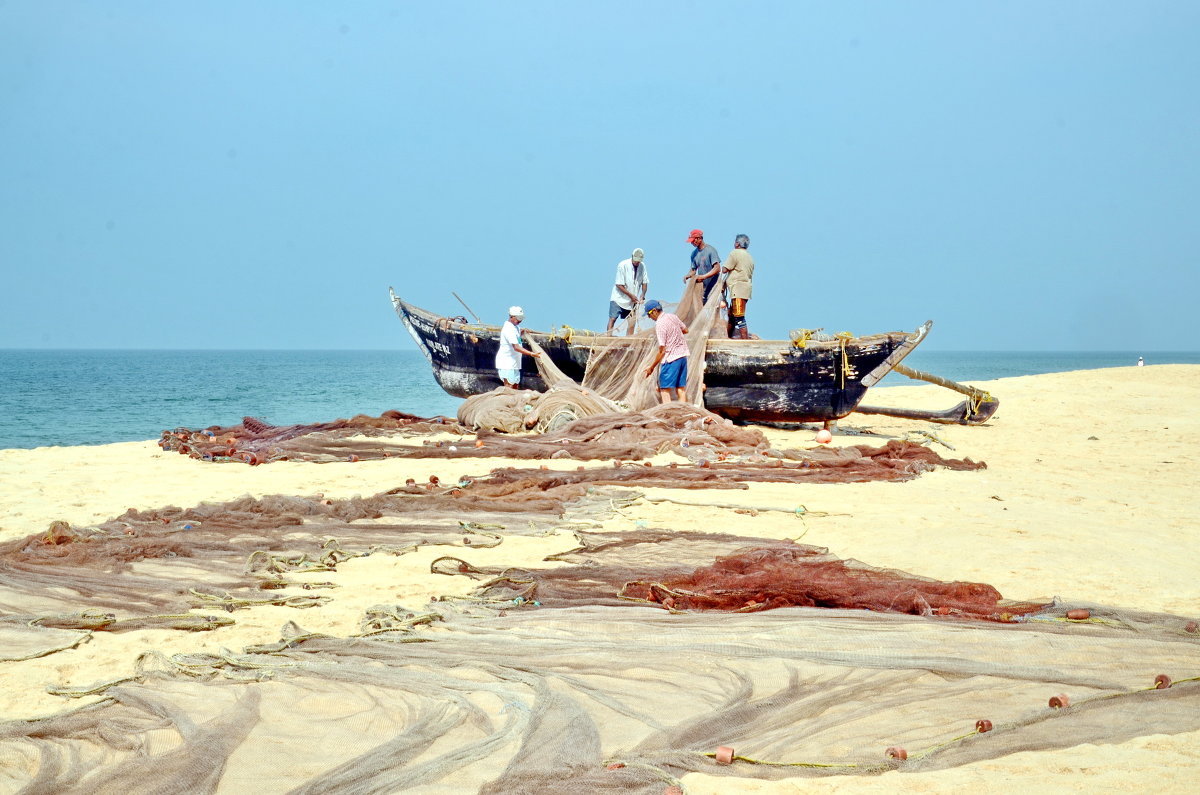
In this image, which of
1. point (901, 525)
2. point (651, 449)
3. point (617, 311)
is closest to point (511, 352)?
point (617, 311)

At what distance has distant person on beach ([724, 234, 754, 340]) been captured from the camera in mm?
12734

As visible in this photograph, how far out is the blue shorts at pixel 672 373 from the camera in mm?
11453

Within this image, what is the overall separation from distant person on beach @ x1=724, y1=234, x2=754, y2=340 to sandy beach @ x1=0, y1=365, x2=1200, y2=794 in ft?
6.29

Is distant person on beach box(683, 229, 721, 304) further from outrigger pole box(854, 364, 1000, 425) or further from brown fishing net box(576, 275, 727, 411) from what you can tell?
outrigger pole box(854, 364, 1000, 425)

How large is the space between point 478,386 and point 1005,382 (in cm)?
1438

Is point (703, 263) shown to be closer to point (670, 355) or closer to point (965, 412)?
point (670, 355)

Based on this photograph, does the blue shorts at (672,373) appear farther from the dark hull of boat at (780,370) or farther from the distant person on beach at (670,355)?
the dark hull of boat at (780,370)

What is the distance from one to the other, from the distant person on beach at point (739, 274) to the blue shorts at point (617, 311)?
1601 mm

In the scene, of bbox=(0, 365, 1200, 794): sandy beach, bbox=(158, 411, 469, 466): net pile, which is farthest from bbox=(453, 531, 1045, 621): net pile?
bbox=(158, 411, 469, 466): net pile

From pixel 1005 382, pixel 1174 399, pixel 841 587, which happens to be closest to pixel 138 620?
A: pixel 841 587

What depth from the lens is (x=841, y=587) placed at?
3.97 metres

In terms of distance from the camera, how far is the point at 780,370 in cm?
1223

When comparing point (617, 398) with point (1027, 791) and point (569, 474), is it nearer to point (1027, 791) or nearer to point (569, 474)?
point (569, 474)

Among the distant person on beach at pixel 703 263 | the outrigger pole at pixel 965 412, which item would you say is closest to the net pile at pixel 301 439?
the distant person on beach at pixel 703 263
